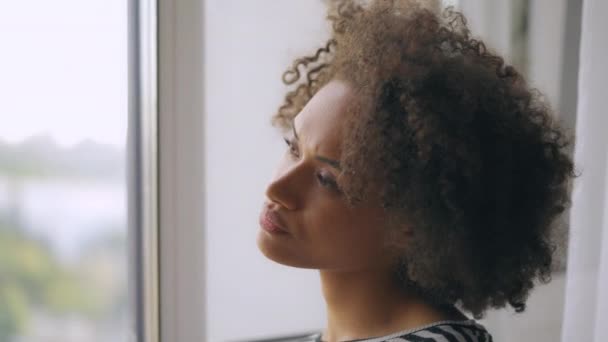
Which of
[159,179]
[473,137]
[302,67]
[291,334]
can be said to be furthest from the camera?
[291,334]

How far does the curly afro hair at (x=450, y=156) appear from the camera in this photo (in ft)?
2.01

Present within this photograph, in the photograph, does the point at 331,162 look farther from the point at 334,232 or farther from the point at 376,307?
the point at 376,307

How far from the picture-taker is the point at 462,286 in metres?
0.68

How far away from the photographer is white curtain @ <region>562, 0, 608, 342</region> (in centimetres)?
91

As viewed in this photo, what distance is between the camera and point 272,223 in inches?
27.1

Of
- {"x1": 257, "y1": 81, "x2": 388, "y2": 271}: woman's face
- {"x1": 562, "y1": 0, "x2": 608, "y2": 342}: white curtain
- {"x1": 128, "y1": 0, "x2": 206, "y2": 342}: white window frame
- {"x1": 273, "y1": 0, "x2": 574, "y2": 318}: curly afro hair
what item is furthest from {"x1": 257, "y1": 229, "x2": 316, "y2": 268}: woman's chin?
{"x1": 562, "y1": 0, "x2": 608, "y2": 342}: white curtain

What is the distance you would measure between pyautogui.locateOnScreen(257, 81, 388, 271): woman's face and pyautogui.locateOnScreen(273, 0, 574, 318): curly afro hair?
25mm

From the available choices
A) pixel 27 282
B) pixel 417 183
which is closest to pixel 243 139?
pixel 27 282

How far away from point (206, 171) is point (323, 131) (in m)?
0.49

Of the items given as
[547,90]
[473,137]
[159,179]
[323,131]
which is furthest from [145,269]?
[547,90]

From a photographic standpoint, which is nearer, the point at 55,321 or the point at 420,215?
the point at 420,215

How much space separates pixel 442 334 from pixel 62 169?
2.30 ft

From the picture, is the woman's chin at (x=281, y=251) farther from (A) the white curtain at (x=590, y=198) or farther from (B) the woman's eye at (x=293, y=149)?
(A) the white curtain at (x=590, y=198)

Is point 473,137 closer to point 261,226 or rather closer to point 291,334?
point 261,226
